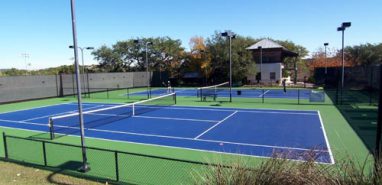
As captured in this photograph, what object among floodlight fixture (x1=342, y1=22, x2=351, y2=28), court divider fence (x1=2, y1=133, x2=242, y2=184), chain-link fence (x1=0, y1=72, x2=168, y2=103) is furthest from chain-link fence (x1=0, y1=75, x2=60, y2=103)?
floodlight fixture (x1=342, y1=22, x2=351, y2=28)

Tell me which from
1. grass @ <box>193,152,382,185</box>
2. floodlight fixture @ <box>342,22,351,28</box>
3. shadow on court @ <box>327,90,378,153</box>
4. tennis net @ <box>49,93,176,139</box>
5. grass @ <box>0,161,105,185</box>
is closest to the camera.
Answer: grass @ <box>193,152,382,185</box>

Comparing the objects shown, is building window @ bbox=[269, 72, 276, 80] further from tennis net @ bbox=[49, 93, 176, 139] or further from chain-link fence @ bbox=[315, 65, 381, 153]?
tennis net @ bbox=[49, 93, 176, 139]

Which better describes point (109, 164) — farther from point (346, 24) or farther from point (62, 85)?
point (62, 85)

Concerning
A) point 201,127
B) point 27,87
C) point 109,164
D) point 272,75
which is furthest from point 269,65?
point 109,164

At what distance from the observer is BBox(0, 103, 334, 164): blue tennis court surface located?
504 inches

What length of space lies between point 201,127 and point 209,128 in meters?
0.54

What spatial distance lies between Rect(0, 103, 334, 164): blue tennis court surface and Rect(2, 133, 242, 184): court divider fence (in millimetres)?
2651

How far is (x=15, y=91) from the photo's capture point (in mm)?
31844

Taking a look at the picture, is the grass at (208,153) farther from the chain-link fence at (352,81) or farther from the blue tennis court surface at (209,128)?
the chain-link fence at (352,81)

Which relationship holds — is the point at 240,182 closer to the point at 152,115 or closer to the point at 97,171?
the point at 97,171

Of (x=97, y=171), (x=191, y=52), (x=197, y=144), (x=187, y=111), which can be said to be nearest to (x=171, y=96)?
(x=187, y=111)

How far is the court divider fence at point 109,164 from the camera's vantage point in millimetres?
8688

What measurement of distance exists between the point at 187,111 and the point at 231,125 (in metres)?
6.13

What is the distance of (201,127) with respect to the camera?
1667 cm
